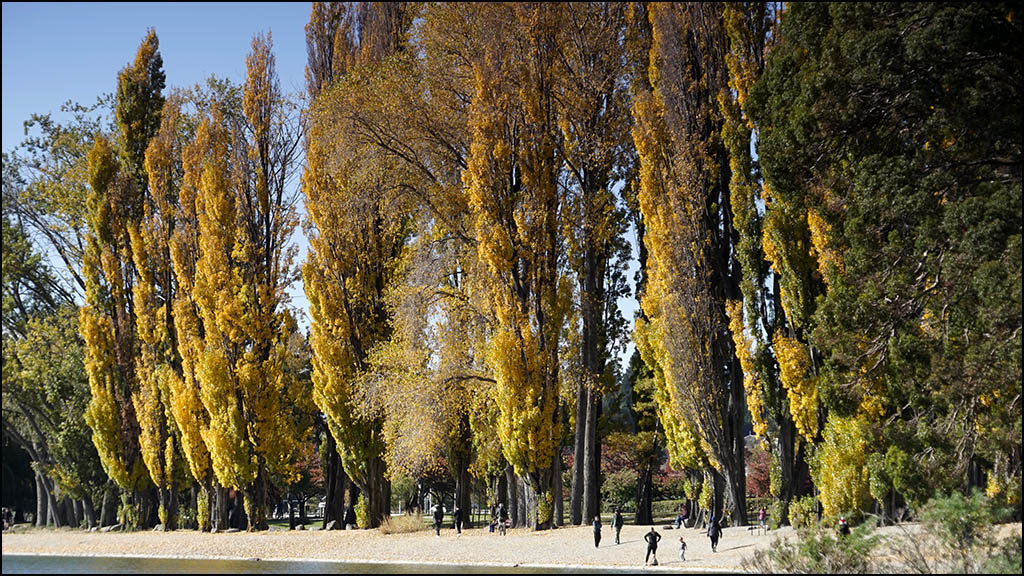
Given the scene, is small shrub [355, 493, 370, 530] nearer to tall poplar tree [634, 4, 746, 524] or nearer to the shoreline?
the shoreline

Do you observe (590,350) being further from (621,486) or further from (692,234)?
(621,486)

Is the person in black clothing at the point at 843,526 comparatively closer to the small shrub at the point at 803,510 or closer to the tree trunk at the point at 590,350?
the small shrub at the point at 803,510

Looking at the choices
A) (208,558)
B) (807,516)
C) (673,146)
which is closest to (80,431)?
(208,558)

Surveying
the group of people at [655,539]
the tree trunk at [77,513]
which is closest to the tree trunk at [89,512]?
the tree trunk at [77,513]

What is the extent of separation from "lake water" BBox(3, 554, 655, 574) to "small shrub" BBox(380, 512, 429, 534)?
19.2ft

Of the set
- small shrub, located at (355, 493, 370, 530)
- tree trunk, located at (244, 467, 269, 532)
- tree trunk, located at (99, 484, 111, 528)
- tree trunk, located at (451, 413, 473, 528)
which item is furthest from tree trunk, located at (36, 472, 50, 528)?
tree trunk, located at (451, 413, 473, 528)

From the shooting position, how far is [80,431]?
3122cm

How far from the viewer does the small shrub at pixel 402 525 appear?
24.2 metres

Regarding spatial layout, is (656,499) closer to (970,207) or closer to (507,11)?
(507,11)

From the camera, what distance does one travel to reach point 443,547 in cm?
1970

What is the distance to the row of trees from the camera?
14.7 m

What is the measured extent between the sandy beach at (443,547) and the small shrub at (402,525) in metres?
0.55

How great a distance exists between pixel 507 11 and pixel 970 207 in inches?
561

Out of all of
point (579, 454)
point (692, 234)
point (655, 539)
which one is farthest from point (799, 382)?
point (579, 454)
